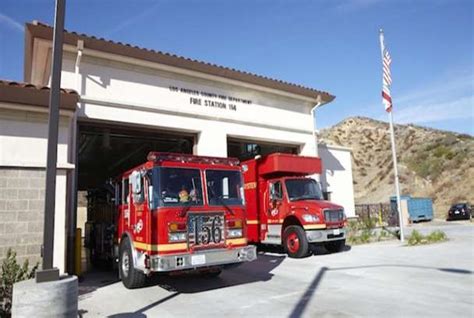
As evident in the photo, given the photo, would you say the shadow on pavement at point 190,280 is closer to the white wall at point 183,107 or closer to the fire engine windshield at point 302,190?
the fire engine windshield at point 302,190

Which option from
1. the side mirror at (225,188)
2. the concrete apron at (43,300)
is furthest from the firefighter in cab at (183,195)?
the concrete apron at (43,300)

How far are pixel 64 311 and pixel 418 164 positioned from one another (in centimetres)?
5977

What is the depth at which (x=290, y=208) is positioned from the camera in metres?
12.9

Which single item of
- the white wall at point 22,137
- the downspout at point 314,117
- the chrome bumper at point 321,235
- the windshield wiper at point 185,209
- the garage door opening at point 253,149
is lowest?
the chrome bumper at point 321,235

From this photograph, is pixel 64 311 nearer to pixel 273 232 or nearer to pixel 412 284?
pixel 412 284

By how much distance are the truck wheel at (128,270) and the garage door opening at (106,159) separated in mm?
1708

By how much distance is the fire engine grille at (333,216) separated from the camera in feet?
41.1

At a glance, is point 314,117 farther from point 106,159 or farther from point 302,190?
point 106,159

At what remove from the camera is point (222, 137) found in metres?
15.1

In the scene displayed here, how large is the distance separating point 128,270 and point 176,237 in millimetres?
1730

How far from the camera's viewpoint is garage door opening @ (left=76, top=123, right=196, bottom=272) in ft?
39.2

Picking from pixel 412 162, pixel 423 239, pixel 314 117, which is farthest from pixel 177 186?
pixel 412 162

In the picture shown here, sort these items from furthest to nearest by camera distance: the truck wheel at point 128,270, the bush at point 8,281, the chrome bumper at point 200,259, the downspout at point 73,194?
the downspout at point 73,194 → the truck wheel at point 128,270 → the chrome bumper at point 200,259 → the bush at point 8,281

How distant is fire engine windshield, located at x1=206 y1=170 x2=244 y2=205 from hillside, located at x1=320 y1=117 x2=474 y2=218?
3824 centimetres
